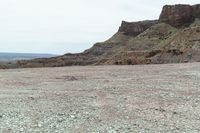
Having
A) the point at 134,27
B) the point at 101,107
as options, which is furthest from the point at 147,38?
the point at 101,107

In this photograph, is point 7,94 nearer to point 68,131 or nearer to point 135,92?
point 135,92

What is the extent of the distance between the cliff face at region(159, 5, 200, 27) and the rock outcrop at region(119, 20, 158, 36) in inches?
359

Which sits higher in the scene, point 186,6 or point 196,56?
point 186,6

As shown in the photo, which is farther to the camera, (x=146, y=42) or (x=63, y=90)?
(x=146, y=42)

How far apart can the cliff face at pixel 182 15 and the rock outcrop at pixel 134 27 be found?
9.12m

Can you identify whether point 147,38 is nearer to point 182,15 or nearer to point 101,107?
point 182,15

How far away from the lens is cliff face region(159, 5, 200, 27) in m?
101

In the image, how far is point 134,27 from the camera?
114 m

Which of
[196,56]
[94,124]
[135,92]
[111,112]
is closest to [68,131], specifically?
[94,124]

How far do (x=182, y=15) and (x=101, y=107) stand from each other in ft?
299

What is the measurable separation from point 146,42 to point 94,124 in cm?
7942

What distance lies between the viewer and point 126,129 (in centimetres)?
1063

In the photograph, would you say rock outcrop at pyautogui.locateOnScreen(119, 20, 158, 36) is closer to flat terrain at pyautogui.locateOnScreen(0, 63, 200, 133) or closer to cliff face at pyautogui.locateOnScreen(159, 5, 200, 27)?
cliff face at pyautogui.locateOnScreen(159, 5, 200, 27)

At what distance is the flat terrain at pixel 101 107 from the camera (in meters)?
11.0
